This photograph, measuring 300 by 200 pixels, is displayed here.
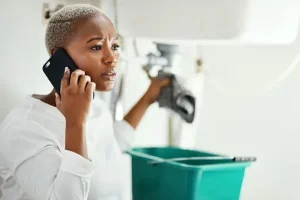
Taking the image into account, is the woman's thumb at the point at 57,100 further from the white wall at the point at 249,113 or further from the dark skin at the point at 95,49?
the white wall at the point at 249,113

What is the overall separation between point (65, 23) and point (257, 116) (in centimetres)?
79

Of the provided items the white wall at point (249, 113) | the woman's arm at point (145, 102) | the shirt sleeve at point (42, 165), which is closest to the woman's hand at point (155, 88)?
the woman's arm at point (145, 102)

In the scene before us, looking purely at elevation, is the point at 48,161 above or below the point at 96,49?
below

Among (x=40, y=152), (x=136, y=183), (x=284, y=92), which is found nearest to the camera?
(x=40, y=152)

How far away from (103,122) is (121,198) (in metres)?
0.19

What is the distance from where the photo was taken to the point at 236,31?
1172 mm

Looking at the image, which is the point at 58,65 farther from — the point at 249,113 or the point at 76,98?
the point at 249,113

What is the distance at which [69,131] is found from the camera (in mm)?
985

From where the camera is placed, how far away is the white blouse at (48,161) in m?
0.97

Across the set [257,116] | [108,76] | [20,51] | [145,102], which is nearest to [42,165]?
[108,76]

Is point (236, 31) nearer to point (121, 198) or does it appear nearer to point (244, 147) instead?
point (121, 198)

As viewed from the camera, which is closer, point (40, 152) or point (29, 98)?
point (40, 152)

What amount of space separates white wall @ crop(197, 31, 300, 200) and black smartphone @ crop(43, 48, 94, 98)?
724 millimetres

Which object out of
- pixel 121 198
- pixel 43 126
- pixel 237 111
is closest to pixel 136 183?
pixel 121 198
